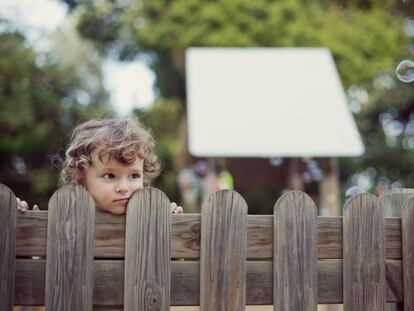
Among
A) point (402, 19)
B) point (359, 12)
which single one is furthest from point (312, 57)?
point (402, 19)

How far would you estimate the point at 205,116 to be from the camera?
910 centimetres

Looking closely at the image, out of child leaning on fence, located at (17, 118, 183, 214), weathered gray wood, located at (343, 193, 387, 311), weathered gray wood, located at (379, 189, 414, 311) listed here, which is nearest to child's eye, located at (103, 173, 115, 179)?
child leaning on fence, located at (17, 118, 183, 214)

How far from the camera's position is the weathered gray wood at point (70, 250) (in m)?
1.97

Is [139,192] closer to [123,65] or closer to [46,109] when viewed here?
[46,109]

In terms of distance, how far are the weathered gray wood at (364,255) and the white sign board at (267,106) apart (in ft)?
17.9

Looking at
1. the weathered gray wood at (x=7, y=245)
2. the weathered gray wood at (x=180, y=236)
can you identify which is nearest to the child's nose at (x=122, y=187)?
the weathered gray wood at (x=180, y=236)

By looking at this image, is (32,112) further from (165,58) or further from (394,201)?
(394,201)

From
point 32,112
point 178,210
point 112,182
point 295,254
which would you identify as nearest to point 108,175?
point 112,182

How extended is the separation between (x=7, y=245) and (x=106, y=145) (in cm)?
72

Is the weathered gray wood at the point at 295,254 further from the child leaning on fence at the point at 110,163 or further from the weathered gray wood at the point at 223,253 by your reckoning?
the child leaning on fence at the point at 110,163

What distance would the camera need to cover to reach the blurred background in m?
16.0

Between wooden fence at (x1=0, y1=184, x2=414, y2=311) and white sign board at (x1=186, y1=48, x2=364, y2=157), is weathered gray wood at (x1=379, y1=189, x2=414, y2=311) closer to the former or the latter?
wooden fence at (x1=0, y1=184, x2=414, y2=311)

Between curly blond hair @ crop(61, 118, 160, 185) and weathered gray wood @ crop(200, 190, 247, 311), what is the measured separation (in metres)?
0.63

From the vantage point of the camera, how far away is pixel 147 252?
6.64 ft
